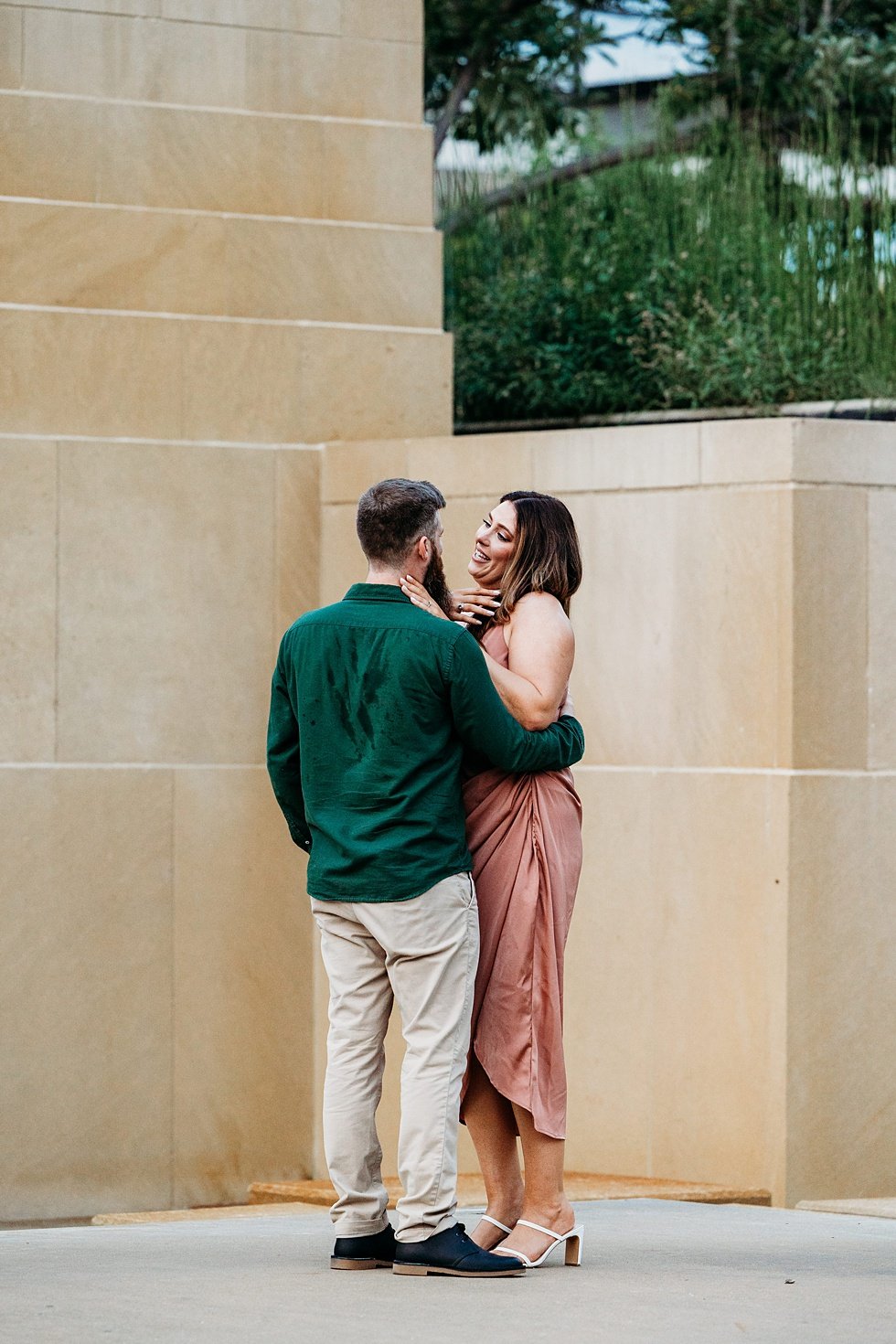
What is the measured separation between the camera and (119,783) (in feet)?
27.1

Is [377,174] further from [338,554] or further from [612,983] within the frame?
[612,983]

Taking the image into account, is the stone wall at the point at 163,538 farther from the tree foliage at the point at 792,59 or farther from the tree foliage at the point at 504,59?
the tree foliage at the point at 792,59

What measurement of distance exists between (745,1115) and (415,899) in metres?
2.72

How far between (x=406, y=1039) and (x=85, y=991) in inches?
138

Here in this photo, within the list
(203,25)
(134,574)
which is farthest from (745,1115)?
(203,25)

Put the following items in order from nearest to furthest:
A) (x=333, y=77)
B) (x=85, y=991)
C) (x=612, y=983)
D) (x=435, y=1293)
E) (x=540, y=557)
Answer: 1. (x=435, y=1293)
2. (x=540, y=557)
3. (x=612, y=983)
4. (x=85, y=991)
5. (x=333, y=77)

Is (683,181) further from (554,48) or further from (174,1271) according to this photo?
(174,1271)

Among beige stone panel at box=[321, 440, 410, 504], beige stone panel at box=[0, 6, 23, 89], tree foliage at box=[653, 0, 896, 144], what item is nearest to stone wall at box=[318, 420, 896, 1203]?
beige stone panel at box=[321, 440, 410, 504]

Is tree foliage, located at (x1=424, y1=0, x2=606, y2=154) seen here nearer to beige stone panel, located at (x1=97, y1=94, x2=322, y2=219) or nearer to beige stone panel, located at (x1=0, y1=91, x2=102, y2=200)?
beige stone panel, located at (x1=97, y1=94, x2=322, y2=219)

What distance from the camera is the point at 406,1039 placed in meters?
4.96

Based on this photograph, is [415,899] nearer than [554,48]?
Yes

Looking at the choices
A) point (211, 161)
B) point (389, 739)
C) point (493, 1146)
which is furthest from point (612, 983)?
point (211, 161)

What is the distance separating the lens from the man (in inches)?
194

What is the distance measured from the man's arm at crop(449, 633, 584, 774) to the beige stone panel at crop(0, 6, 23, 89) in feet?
14.8
